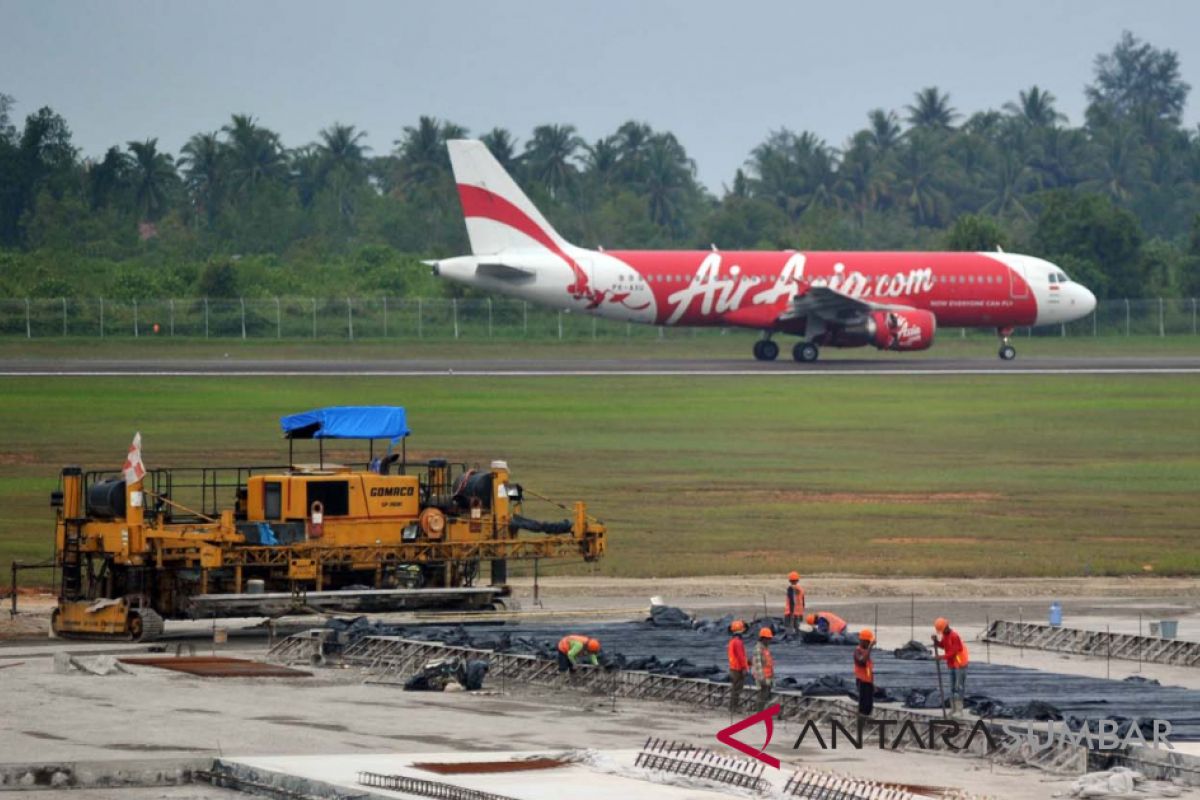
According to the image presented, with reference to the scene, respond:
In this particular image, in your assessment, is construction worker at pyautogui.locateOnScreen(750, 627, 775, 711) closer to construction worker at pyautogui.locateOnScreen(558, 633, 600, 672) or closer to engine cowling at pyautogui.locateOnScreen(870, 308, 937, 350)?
construction worker at pyautogui.locateOnScreen(558, 633, 600, 672)

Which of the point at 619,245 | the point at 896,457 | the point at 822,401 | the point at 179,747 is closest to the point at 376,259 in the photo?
the point at 619,245

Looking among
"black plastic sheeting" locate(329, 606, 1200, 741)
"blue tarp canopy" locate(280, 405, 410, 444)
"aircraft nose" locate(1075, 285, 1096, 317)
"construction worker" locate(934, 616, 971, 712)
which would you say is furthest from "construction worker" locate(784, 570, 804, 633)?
"aircraft nose" locate(1075, 285, 1096, 317)

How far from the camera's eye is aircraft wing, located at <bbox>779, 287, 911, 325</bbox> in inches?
3593

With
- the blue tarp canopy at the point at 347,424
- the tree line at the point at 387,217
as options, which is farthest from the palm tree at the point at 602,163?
the blue tarp canopy at the point at 347,424

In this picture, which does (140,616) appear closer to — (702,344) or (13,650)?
(13,650)

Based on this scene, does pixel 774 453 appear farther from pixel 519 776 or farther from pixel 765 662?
pixel 519 776

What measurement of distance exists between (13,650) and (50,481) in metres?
24.6

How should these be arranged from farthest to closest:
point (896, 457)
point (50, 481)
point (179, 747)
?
point (896, 457) < point (50, 481) < point (179, 747)

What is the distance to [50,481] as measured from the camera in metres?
57.6

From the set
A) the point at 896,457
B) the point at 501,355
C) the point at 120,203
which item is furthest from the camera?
the point at 120,203

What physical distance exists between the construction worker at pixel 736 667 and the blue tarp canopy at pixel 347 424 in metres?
12.3

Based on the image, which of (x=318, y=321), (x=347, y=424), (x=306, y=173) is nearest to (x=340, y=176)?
(x=306, y=173)

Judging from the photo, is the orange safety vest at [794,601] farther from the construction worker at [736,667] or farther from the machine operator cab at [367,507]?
the machine operator cab at [367,507]

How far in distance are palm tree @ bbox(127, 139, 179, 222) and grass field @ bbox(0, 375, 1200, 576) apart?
329ft
